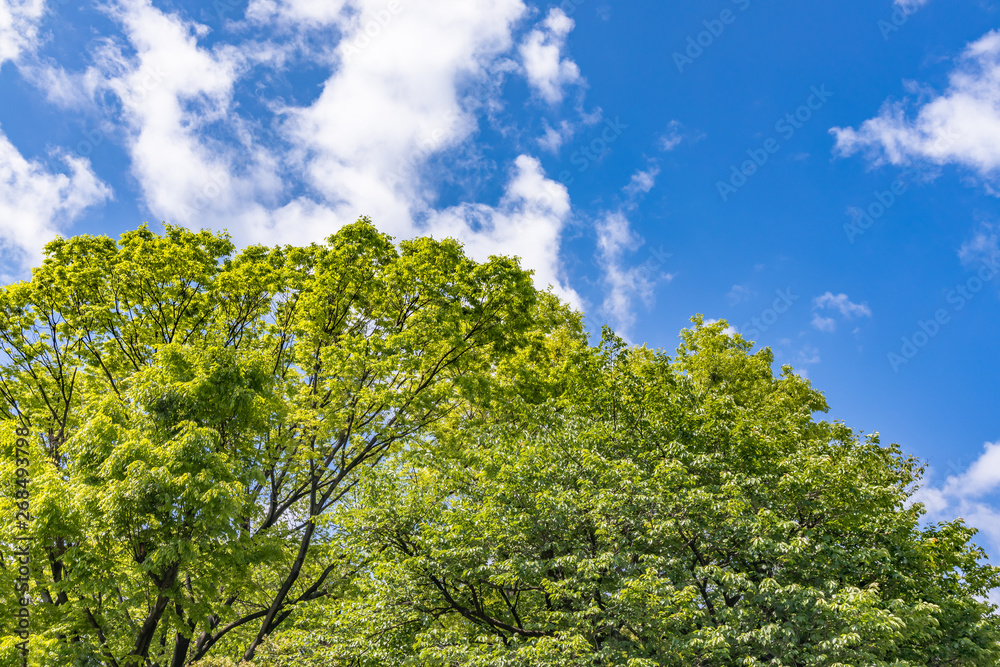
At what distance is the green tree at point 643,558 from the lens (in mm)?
10516

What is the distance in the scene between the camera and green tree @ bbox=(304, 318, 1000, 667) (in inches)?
414

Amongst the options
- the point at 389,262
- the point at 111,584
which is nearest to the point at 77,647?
the point at 111,584

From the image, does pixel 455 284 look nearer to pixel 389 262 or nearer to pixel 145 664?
pixel 389 262

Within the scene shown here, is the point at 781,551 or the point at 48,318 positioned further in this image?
the point at 48,318

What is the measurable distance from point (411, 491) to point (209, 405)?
4.68 meters

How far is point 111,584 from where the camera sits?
989 cm

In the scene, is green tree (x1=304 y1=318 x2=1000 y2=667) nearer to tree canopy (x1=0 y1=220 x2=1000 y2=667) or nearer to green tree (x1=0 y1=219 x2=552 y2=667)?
tree canopy (x1=0 y1=220 x2=1000 y2=667)

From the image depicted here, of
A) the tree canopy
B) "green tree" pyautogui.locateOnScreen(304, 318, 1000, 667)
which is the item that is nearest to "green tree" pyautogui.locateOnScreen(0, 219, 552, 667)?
the tree canopy

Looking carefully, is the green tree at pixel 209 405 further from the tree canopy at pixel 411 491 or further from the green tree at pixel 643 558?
the green tree at pixel 643 558

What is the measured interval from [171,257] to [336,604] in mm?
9809

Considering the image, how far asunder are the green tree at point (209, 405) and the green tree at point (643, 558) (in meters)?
1.93

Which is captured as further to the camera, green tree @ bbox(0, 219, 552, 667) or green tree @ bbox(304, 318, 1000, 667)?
green tree @ bbox(304, 318, 1000, 667)

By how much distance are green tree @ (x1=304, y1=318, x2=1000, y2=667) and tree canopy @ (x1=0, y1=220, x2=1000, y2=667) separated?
0.08m

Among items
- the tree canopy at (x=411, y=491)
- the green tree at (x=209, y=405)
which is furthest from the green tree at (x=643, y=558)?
the green tree at (x=209, y=405)
